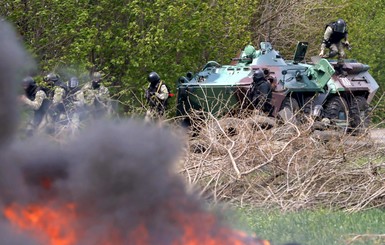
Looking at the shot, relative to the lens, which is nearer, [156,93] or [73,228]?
[73,228]

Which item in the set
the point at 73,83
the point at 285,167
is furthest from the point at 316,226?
the point at 73,83

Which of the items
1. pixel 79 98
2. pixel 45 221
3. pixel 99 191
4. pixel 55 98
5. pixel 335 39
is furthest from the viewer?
pixel 335 39

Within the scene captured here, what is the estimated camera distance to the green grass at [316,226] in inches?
335

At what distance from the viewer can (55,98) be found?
15.0 meters

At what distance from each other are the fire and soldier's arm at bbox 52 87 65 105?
9.00 m

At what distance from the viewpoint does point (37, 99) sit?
46.6ft

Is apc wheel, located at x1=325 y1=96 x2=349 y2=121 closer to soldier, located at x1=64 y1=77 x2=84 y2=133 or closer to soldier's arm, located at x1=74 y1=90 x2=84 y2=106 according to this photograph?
soldier, located at x1=64 y1=77 x2=84 y2=133

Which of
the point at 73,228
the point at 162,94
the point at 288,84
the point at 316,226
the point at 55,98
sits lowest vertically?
the point at 288,84

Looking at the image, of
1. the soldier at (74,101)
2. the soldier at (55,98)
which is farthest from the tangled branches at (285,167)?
the soldier at (55,98)

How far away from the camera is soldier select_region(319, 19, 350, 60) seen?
22.4 metres

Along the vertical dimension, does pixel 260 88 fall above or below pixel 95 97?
below

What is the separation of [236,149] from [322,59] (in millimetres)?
10809

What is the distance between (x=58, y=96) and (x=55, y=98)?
5.6 inches

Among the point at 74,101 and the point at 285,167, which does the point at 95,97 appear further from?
the point at 285,167
